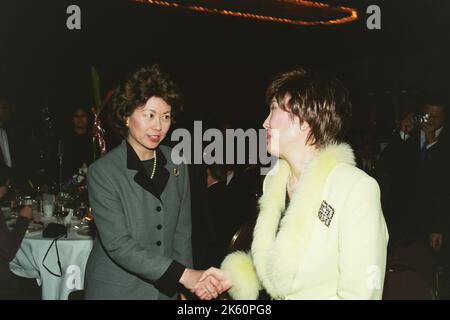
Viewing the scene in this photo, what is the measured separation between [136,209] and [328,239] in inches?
33.7

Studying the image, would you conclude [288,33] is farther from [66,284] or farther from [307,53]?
[66,284]

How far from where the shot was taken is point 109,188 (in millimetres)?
1945

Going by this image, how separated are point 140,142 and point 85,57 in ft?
24.3

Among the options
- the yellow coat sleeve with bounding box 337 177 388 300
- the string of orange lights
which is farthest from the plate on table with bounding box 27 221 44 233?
the string of orange lights

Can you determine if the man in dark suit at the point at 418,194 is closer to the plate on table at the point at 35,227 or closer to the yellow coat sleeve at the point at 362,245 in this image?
the yellow coat sleeve at the point at 362,245

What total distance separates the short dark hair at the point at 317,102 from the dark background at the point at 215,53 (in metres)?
Result: 5.61

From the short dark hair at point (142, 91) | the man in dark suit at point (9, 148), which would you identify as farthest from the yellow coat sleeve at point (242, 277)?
the man in dark suit at point (9, 148)

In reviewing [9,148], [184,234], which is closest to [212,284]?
[184,234]

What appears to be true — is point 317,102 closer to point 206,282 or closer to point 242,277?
point 242,277

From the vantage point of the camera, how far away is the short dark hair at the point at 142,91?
1.99 metres

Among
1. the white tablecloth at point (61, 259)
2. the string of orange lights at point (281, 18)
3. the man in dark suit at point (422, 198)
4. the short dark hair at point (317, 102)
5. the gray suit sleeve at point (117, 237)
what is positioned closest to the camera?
the short dark hair at point (317, 102)

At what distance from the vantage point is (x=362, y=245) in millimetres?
1423

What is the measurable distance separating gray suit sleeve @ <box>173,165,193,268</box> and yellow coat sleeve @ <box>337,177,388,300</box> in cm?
90

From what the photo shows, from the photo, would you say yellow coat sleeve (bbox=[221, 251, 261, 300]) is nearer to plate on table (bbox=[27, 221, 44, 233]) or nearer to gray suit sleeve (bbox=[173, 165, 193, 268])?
gray suit sleeve (bbox=[173, 165, 193, 268])
